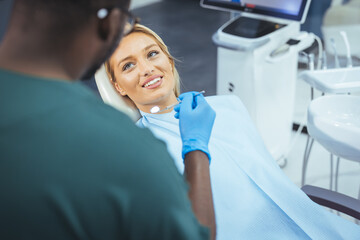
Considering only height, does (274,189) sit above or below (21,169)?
below

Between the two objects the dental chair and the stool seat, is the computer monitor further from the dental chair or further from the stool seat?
the dental chair

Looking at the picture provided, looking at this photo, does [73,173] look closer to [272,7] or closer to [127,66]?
[127,66]

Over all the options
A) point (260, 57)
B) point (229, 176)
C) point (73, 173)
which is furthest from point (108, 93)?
point (260, 57)

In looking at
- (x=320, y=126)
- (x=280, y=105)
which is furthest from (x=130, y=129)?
(x=280, y=105)

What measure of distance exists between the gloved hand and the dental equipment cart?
0.91 metres

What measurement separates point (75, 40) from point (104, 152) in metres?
0.16

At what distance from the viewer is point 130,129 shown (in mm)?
572

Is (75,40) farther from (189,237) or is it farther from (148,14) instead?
(148,14)

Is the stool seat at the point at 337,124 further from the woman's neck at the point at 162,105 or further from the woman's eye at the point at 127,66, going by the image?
the woman's eye at the point at 127,66

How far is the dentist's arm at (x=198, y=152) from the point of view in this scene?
727mm

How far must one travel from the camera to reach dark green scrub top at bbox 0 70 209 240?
52cm

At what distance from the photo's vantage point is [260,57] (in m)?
1.91

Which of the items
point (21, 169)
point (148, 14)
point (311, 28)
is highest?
point (21, 169)

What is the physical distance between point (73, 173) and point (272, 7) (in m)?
1.50
